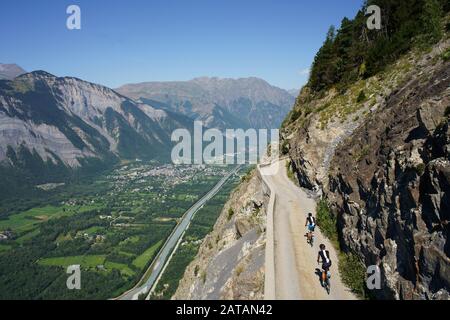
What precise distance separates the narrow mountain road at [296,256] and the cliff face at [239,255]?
116 cm

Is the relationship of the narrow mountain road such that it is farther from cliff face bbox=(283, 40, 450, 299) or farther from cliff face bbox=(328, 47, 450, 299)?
cliff face bbox=(328, 47, 450, 299)

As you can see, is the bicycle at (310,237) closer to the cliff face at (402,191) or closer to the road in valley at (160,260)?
the cliff face at (402,191)

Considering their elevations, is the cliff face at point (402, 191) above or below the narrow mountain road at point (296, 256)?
above

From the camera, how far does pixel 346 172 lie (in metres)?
22.2

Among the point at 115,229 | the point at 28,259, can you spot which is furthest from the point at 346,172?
the point at 115,229

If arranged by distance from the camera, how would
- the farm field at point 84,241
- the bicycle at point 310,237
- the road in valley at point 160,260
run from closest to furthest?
the bicycle at point 310,237 < the road in valley at point 160,260 < the farm field at point 84,241

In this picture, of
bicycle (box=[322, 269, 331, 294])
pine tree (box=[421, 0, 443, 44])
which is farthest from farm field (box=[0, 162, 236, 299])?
pine tree (box=[421, 0, 443, 44])

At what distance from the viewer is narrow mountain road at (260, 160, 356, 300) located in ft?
51.4

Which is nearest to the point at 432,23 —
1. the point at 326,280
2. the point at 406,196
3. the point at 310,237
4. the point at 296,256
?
→ the point at 310,237

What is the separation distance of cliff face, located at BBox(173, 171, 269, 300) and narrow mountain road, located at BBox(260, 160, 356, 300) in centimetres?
116

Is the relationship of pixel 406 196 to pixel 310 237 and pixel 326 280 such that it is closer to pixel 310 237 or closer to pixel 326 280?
pixel 326 280

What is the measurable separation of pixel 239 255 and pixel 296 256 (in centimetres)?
578

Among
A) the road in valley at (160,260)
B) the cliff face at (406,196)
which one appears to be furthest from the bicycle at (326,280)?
the road in valley at (160,260)

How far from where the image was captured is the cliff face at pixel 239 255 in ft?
59.8
